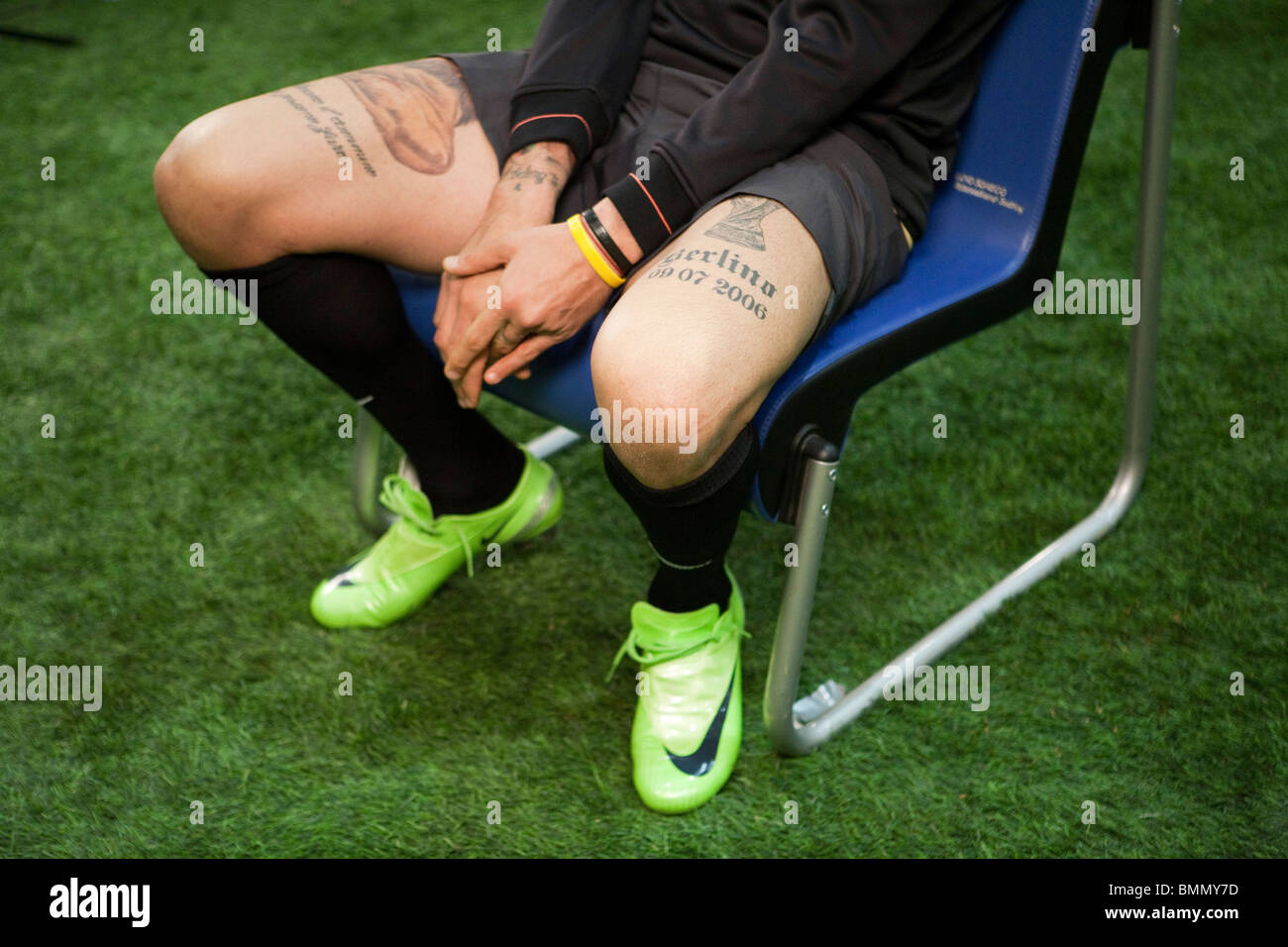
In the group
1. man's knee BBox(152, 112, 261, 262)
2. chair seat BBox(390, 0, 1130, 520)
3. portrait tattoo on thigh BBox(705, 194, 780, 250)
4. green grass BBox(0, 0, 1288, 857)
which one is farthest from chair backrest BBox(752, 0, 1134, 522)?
man's knee BBox(152, 112, 261, 262)

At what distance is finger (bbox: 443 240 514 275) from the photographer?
957 millimetres

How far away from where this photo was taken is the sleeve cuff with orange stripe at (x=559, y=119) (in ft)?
3.38

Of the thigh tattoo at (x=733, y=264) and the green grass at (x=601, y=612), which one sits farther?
the green grass at (x=601, y=612)

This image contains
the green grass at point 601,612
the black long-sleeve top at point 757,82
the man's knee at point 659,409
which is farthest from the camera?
the green grass at point 601,612

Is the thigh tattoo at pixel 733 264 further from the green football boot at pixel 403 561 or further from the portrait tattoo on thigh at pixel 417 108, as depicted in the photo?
the green football boot at pixel 403 561

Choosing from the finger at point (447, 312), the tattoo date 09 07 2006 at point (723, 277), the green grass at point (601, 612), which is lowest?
the green grass at point (601, 612)

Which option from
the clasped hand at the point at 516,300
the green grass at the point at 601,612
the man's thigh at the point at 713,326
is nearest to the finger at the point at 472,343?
the clasped hand at the point at 516,300

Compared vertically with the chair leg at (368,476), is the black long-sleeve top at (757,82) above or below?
above

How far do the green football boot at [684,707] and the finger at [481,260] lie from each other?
1.18ft

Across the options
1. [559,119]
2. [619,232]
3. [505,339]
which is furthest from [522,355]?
[559,119]

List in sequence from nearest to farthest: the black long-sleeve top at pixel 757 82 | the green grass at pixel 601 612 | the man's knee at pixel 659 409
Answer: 1. the man's knee at pixel 659 409
2. the black long-sleeve top at pixel 757 82
3. the green grass at pixel 601 612

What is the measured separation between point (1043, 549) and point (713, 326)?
668mm

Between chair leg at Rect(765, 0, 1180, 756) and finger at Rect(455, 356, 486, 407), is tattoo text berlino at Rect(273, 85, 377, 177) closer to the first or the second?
finger at Rect(455, 356, 486, 407)
